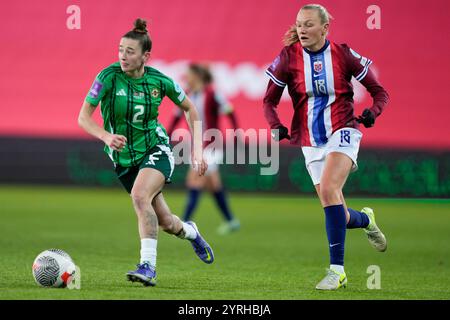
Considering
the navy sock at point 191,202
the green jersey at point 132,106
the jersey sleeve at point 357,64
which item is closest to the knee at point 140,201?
the green jersey at point 132,106

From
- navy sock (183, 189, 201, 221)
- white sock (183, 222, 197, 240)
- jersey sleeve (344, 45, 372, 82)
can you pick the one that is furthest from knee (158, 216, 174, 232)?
navy sock (183, 189, 201, 221)

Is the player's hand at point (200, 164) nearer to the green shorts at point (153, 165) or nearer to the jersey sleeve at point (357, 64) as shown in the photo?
the green shorts at point (153, 165)

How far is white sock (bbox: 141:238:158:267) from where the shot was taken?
21.6 feet

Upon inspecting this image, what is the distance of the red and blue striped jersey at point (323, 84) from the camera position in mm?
6926

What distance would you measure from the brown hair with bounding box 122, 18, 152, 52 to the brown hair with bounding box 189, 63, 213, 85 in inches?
264

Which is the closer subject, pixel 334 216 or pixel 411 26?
pixel 334 216

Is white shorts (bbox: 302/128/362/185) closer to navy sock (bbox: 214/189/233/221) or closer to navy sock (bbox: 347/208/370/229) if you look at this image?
navy sock (bbox: 347/208/370/229)

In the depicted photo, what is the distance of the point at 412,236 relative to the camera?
1258 cm

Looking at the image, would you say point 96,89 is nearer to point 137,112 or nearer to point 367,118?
point 137,112

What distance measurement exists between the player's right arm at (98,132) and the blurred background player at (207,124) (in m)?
6.32

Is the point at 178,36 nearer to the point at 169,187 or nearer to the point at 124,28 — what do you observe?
the point at 124,28
